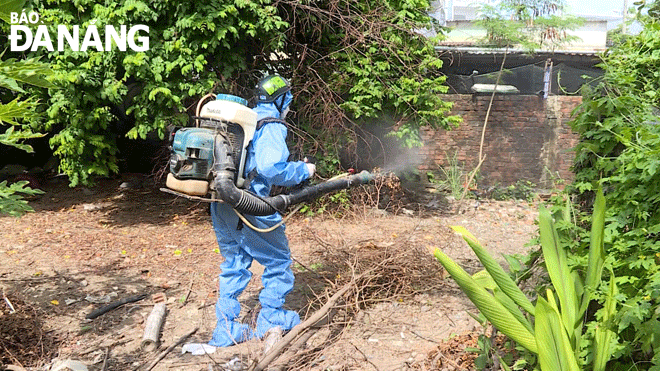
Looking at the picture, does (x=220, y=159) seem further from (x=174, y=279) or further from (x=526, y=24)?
(x=526, y=24)

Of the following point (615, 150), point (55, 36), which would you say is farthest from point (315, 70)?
point (615, 150)

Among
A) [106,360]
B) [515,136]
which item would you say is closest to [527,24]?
[515,136]

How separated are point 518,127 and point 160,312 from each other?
7.13m

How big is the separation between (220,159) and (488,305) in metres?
2.01

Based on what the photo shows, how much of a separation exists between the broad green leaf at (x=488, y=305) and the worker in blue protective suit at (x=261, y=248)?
64.9 inches

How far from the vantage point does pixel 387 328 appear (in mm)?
4340

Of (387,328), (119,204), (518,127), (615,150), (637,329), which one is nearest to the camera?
(637,329)

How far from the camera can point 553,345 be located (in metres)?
2.41

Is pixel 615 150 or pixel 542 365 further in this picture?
pixel 615 150

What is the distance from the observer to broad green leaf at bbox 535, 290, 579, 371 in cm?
234

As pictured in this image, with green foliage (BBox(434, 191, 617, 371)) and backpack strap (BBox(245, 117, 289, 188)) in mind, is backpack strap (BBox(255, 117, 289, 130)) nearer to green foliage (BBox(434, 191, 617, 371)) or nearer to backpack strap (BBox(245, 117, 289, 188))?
backpack strap (BBox(245, 117, 289, 188))

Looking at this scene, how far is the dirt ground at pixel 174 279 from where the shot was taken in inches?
155

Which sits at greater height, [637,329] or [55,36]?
[55,36]

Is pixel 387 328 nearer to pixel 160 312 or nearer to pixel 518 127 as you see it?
pixel 160 312
